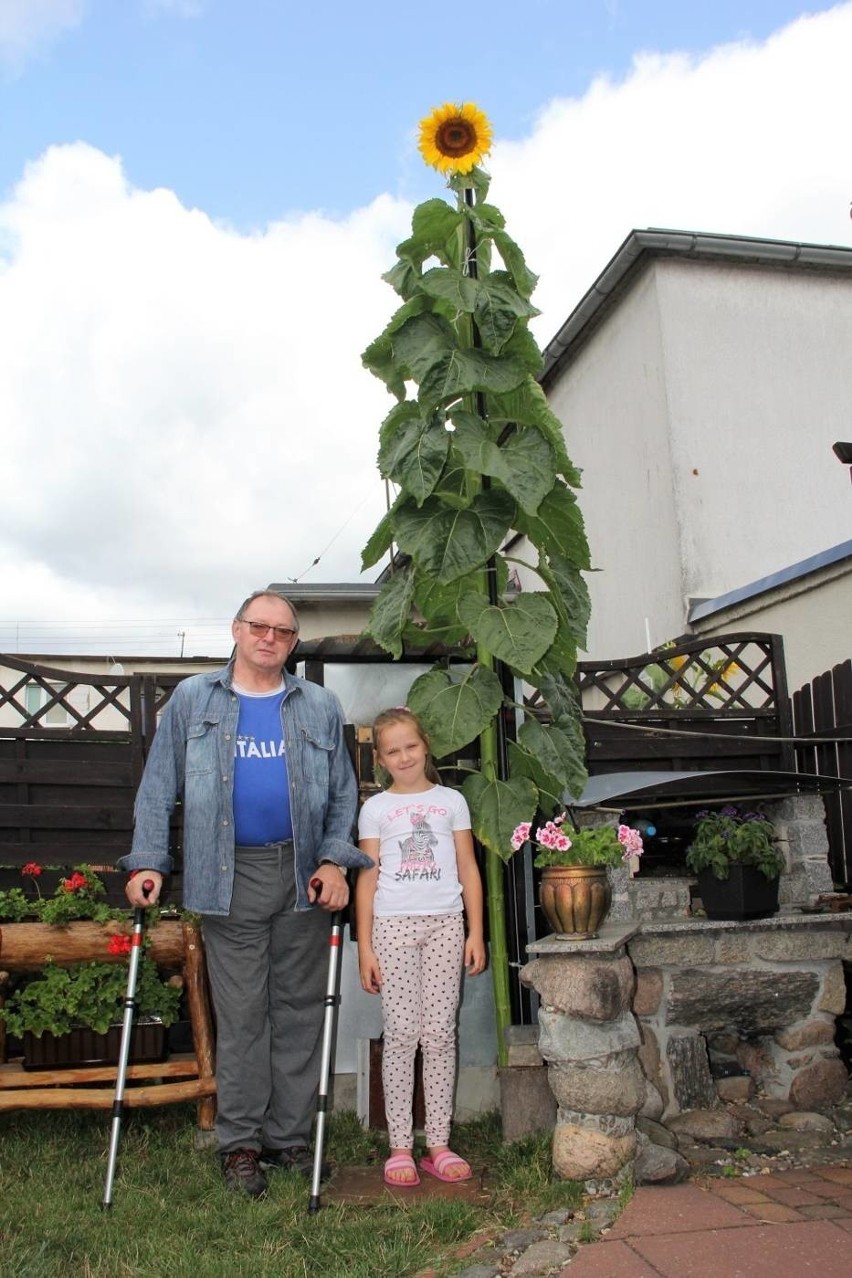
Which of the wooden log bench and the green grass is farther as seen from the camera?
the wooden log bench

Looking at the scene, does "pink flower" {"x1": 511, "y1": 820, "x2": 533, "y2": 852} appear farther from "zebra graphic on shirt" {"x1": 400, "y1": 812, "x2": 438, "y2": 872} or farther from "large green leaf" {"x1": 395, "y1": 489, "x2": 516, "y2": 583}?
"large green leaf" {"x1": 395, "y1": 489, "x2": 516, "y2": 583}

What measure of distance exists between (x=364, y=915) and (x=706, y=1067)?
1.50 meters

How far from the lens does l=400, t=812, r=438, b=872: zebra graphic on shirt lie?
12.1ft

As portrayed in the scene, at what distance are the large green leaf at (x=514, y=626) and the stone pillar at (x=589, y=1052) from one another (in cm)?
92

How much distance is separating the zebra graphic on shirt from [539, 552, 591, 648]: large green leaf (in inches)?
33.3

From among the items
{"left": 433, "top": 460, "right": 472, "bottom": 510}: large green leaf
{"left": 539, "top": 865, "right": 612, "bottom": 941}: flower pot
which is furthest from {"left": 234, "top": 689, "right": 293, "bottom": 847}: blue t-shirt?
{"left": 433, "top": 460, "right": 472, "bottom": 510}: large green leaf

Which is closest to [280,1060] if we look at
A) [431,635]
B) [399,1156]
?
[399,1156]

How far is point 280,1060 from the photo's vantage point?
12.1ft

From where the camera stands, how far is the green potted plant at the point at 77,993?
13.9 feet

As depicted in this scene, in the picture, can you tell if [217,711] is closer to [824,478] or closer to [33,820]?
[33,820]

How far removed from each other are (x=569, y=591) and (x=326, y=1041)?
1.71 meters

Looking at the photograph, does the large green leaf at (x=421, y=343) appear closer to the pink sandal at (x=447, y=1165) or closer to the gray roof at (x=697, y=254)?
the pink sandal at (x=447, y=1165)

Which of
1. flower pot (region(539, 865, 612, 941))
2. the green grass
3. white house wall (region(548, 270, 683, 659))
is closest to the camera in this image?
the green grass

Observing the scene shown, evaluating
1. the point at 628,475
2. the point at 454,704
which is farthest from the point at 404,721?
the point at 628,475
